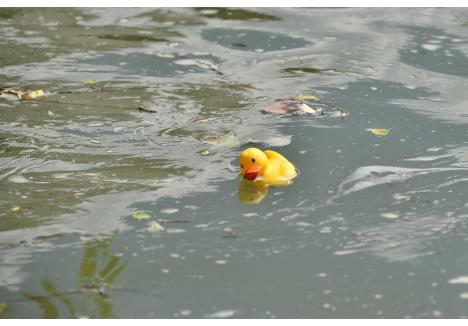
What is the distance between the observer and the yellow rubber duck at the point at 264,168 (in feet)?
11.6

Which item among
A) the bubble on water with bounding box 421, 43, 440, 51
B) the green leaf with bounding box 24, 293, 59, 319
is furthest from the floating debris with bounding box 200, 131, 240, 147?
the bubble on water with bounding box 421, 43, 440, 51

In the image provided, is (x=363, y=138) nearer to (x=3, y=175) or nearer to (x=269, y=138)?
(x=269, y=138)

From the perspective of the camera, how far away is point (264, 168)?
353 centimetres

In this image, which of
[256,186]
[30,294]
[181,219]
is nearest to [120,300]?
[30,294]

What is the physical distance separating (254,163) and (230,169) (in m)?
0.18

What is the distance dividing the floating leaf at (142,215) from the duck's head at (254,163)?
466 mm

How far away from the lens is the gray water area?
8.96 feet

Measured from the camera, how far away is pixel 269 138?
4.07 m

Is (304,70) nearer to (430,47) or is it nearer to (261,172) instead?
(430,47)

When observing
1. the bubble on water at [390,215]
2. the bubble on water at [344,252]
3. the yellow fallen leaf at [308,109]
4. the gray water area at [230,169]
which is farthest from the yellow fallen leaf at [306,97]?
the bubble on water at [344,252]

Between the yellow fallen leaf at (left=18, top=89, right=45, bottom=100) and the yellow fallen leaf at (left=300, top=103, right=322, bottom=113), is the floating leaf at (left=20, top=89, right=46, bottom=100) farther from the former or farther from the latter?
the yellow fallen leaf at (left=300, top=103, right=322, bottom=113)

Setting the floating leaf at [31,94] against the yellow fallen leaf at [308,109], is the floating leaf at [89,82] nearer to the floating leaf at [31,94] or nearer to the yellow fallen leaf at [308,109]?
the floating leaf at [31,94]

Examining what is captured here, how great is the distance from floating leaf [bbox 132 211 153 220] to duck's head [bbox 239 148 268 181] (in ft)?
1.53

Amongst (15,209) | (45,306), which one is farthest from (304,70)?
(45,306)
